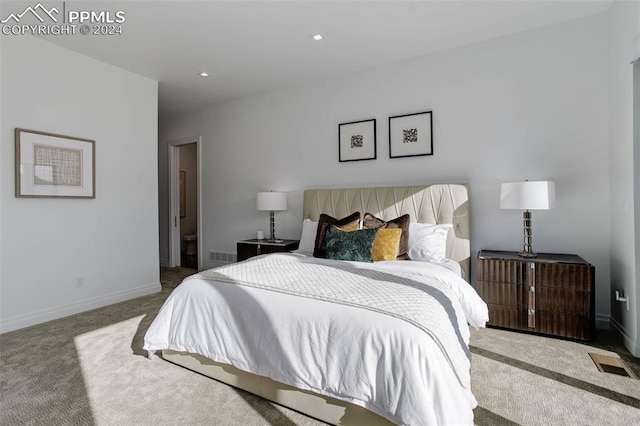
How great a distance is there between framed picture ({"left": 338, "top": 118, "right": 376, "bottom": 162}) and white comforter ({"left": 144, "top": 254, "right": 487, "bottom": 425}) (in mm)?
1993

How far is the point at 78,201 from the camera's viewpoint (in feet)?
11.6

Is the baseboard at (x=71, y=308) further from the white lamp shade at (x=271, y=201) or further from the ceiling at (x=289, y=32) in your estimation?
the ceiling at (x=289, y=32)

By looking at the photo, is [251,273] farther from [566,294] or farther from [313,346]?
[566,294]

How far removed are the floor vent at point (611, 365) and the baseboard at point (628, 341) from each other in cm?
15

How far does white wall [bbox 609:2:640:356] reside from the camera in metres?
2.38

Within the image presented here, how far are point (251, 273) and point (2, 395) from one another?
1.64m

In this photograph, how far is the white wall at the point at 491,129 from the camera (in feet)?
9.76

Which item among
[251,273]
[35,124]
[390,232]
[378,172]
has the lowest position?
[251,273]

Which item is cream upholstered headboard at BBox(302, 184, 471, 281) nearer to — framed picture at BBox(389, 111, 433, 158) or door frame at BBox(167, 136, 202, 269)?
framed picture at BBox(389, 111, 433, 158)

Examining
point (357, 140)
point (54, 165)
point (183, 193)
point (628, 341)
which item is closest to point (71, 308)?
point (54, 165)

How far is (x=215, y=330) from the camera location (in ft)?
6.74

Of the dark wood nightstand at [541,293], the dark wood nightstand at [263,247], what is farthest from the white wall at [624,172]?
the dark wood nightstand at [263,247]

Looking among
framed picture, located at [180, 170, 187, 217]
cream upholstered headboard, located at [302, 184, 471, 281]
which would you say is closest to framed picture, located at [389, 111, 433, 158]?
cream upholstered headboard, located at [302, 184, 471, 281]

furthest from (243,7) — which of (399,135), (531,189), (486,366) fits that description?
(486,366)
